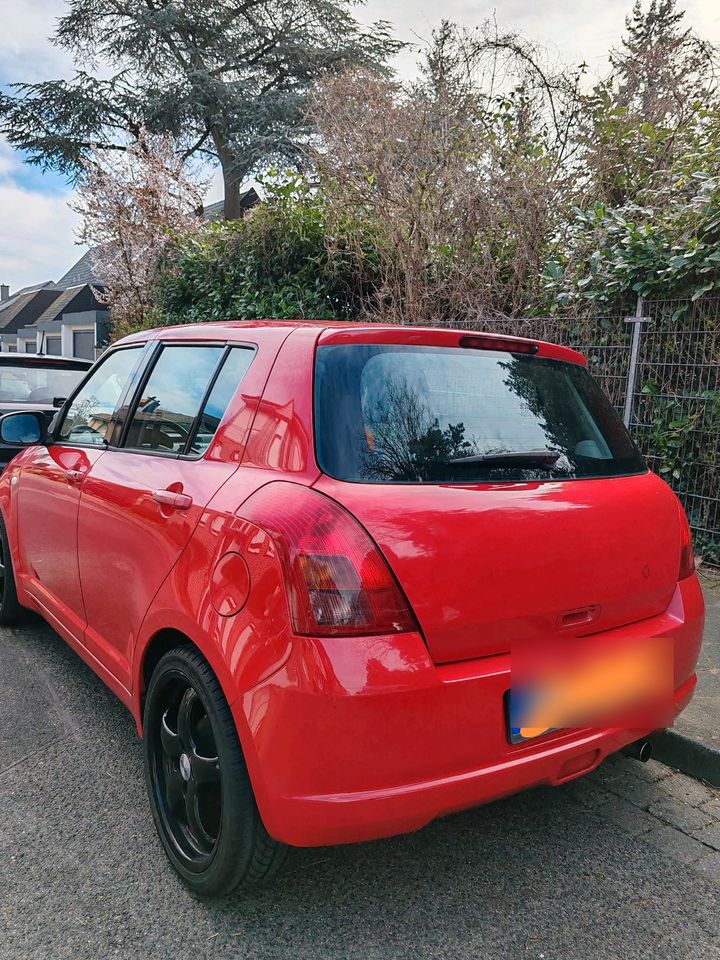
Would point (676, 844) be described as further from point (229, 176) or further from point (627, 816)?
point (229, 176)

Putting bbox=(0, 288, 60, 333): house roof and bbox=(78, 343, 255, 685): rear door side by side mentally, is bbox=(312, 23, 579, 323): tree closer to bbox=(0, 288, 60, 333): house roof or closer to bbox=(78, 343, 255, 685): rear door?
bbox=(78, 343, 255, 685): rear door

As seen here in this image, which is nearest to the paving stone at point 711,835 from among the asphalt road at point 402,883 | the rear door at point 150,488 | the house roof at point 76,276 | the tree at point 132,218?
the asphalt road at point 402,883

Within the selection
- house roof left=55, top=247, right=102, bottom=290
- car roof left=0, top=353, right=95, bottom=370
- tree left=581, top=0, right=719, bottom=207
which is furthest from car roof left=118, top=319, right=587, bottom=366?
house roof left=55, top=247, right=102, bottom=290

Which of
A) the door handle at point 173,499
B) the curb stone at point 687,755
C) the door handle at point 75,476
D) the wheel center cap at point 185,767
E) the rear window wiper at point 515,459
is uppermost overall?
the rear window wiper at point 515,459

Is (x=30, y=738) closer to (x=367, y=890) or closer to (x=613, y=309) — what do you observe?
(x=367, y=890)

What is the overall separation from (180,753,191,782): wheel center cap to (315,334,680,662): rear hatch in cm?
90

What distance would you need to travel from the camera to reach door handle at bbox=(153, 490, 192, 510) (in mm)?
2273

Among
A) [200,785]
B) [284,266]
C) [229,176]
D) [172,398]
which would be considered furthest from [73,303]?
[200,785]

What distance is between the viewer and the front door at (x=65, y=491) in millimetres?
3156

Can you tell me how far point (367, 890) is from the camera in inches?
86.4

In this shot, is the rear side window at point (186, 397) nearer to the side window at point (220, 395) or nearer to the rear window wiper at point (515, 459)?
the side window at point (220, 395)

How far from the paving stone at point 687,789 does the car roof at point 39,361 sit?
18.2ft

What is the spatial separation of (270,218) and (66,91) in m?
16.2

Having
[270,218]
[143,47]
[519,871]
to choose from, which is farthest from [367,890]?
[143,47]
